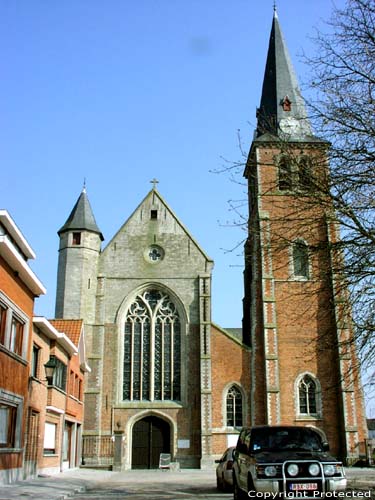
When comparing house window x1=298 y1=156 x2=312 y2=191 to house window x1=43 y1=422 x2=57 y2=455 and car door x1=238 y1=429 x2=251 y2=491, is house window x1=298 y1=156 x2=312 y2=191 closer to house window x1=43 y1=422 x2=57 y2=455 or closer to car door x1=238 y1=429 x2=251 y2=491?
car door x1=238 y1=429 x2=251 y2=491

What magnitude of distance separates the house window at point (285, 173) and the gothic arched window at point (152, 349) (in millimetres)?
18674

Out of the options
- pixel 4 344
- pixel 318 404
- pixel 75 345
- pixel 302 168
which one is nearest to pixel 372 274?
pixel 302 168

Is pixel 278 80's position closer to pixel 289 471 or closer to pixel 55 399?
pixel 55 399

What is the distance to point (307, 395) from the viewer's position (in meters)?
28.2

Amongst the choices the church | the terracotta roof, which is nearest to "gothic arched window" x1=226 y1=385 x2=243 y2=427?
the church

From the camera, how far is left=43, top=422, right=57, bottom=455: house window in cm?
2126

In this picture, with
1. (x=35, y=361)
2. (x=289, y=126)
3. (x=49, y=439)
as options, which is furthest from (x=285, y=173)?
(x=49, y=439)

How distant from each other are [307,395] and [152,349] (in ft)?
26.0

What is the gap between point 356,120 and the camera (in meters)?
10.8

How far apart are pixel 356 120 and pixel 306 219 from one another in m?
2.03

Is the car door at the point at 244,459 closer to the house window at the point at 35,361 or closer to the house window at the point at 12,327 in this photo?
the house window at the point at 12,327

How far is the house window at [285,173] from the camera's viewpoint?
1156cm

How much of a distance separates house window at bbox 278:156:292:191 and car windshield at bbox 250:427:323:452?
4.71 m

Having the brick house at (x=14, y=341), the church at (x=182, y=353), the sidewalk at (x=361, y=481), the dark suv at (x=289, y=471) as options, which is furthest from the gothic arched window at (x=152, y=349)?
the dark suv at (x=289, y=471)
